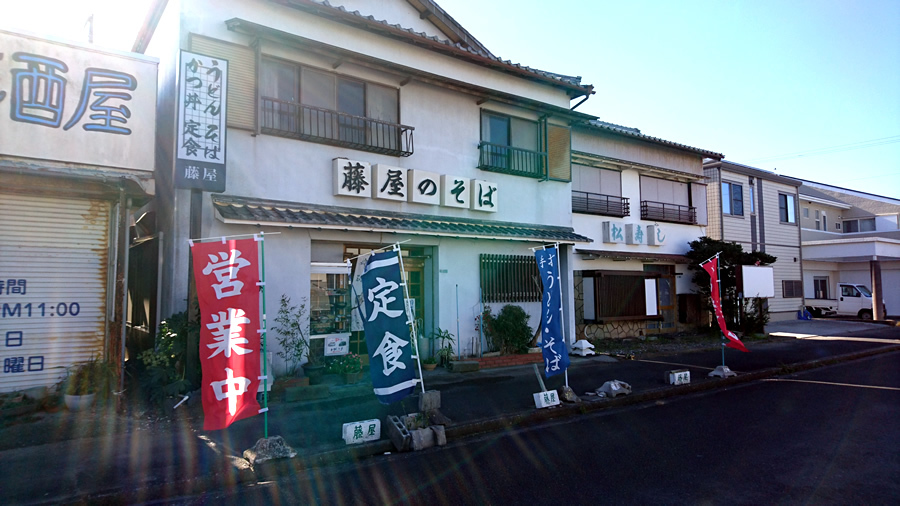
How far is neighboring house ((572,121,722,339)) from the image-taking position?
16.6m

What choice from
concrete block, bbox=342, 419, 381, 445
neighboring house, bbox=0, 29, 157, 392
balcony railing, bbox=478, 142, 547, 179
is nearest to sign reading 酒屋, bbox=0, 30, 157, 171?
neighboring house, bbox=0, 29, 157, 392

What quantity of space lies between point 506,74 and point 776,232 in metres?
18.9

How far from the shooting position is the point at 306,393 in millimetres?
8641

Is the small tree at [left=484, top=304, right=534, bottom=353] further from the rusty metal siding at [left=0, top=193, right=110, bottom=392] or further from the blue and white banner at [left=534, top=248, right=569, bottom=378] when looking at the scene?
the rusty metal siding at [left=0, top=193, right=110, bottom=392]

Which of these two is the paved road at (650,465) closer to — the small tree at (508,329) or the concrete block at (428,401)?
the concrete block at (428,401)

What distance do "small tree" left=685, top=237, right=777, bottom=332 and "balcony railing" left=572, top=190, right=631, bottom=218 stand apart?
3.78 meters

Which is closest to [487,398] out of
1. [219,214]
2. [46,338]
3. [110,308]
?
[219,214]

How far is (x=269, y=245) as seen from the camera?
9.49 m

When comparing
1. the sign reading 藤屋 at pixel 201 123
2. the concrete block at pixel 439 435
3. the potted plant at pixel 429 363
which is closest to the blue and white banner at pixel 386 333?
the concrete block at pixel 439 435

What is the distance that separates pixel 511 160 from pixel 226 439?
9.56 m

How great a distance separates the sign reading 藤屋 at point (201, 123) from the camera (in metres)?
8.40

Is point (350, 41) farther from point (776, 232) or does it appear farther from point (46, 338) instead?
point (776, 232)

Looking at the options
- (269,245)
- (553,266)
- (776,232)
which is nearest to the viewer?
(553,266)

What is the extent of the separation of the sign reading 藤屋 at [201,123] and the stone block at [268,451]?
15.1 ft
